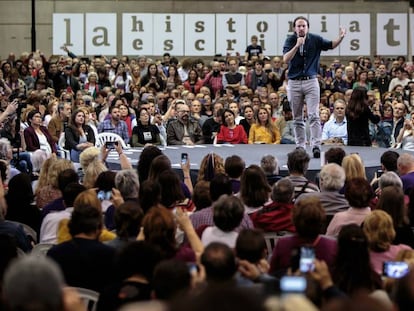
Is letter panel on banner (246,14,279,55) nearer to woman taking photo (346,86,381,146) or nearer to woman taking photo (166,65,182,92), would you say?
woman taking photo (166,65,182,92)

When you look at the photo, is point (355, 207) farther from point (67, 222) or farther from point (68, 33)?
point (68, 33)

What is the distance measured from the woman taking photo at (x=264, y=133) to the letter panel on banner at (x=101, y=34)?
28.6 ft

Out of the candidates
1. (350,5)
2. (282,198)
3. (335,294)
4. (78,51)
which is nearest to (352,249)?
(335,294)

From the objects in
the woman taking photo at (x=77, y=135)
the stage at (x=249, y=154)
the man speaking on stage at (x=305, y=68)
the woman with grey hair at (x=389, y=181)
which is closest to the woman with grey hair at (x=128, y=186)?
the woman with grey hair at (x=389, y=181)

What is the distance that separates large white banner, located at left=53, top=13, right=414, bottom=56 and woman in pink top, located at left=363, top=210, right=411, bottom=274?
17.4 m

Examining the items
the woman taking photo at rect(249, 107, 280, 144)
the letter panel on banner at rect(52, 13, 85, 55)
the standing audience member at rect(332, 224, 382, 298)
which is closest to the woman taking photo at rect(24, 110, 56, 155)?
the woman taking photo at rect(249, 107, 280, 144)

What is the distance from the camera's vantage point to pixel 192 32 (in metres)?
23.2

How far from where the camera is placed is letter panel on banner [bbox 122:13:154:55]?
23188 millimetres

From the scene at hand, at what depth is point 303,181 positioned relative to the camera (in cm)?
867

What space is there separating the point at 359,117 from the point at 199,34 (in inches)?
398

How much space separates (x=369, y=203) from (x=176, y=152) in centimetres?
619

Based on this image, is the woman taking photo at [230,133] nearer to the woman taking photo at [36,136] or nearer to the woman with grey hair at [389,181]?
the woman taking photo at [36,136]

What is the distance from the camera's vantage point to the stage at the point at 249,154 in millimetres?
11297

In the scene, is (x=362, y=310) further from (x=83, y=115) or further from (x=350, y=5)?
(x=350, y=5)
